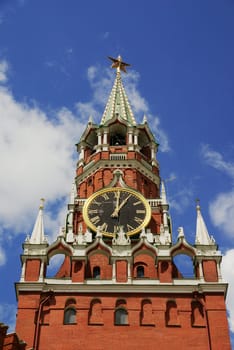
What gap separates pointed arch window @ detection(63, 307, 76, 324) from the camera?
1075 inches

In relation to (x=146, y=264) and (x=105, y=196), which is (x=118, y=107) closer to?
(x=105, y=196)

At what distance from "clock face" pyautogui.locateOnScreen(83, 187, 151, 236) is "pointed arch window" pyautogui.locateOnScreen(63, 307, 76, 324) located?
550 centimetres

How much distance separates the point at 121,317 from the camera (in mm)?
27609

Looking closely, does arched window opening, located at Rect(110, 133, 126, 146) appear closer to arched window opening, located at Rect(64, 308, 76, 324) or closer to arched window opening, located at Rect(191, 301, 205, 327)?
arched window opening, located at Rect(191, 301, 205, 327)

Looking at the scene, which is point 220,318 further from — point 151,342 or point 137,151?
point 137,151

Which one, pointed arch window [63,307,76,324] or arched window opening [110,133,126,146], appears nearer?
pointed arch window [63,307,76,324]

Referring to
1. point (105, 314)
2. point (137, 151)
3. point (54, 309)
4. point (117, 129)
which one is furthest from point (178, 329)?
point (117, 129)

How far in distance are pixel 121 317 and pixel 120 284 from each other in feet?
5.08

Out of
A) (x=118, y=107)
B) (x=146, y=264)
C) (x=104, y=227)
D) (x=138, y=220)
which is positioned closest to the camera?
(x=146, y=264)

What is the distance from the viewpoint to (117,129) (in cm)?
4356

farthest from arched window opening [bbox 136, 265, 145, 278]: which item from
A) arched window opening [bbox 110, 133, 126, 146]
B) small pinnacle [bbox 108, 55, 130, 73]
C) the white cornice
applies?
small pinnacle [bbox 108, 55, 130, 73]

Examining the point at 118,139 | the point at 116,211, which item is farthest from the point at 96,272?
the point at 118,139

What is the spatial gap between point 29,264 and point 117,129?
639 inches

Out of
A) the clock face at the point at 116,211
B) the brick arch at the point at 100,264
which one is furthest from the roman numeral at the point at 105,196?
the brick arch at the point at 100,264
